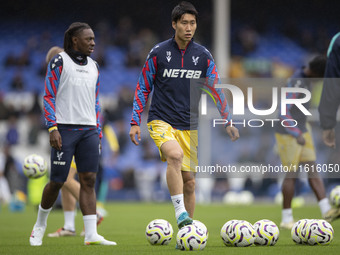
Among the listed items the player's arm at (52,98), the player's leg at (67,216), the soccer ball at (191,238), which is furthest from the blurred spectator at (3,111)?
the soccer ball at (191,238)

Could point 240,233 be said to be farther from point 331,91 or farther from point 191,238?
point 331,91

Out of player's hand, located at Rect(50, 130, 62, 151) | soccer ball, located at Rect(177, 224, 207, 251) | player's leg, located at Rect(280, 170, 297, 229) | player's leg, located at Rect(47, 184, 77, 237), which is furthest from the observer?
player's leg, located at Rect(280, 170, 297, 229)

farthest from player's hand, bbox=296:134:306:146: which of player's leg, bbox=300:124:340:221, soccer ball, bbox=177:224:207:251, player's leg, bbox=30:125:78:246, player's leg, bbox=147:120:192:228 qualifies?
player's leg, bbox=30:125:78:246

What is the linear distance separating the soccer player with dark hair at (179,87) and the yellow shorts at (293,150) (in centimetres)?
297

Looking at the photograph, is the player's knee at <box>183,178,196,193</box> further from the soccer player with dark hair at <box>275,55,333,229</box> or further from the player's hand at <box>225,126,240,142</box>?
the soccer player with dark hair at <box>275,55,333,229</box>

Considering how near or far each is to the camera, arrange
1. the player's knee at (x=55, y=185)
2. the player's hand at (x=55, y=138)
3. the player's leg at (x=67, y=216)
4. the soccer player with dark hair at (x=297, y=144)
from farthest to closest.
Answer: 1. the soccer player with dark hair at (x=297, y=144)
2. the player's leg at (x=67, y=216)
3. the player's knee at (x=55, y=185)
4. the player's hand at (x=55, y=138)

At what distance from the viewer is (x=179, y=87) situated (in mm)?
7434

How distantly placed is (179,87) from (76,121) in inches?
46.8

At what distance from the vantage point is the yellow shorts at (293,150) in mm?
10297

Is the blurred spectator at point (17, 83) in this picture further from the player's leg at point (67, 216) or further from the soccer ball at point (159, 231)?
the soccer ball at point (159, 231)

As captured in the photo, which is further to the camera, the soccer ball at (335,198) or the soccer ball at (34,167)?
the soccer ball at (335,198)

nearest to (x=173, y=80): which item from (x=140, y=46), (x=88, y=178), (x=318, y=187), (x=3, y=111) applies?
(x=88, y=178)

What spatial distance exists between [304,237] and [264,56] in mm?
19016

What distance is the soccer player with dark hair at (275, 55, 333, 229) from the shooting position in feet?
32.3
